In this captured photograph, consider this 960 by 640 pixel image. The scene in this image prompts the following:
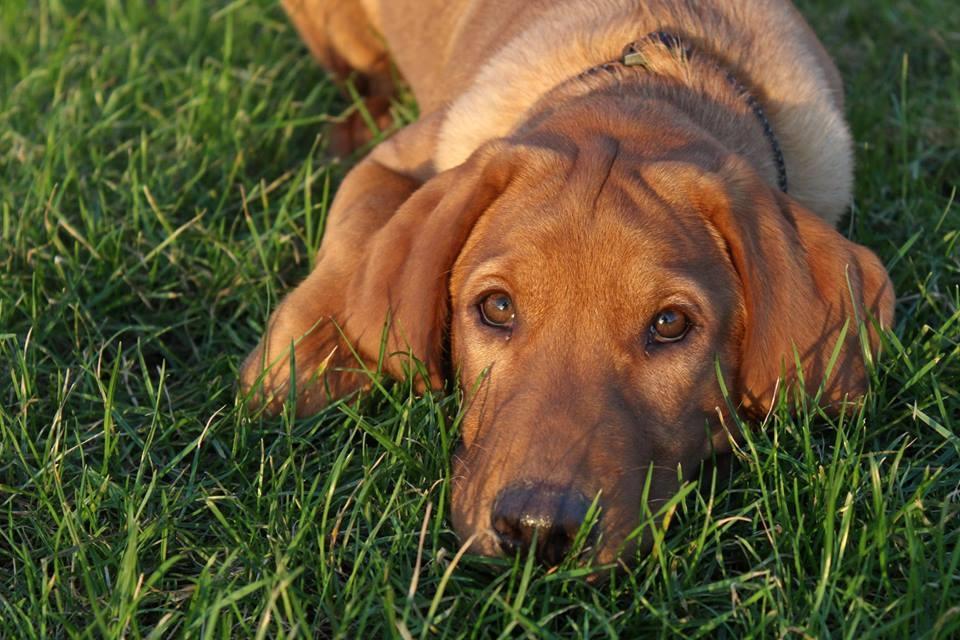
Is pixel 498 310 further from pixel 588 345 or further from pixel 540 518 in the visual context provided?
Answer: pixel 540 518

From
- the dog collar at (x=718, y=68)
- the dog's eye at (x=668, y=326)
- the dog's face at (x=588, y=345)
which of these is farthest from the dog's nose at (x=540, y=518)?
the dog collar at (x=718, y=68)

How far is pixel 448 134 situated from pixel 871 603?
85.7 inches

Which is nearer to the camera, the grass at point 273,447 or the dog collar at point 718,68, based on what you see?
the grass at point 273,447

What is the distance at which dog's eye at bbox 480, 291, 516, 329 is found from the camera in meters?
3.47

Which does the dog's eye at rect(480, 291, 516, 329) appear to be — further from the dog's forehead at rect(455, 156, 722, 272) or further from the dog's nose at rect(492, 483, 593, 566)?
the dog's nose at rect(492, 483, 593, 566)

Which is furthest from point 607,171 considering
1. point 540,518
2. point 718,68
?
point 540,518

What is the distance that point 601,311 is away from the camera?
3322 millimetres

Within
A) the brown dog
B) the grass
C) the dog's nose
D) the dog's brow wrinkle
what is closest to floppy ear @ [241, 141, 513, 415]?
the brown dog

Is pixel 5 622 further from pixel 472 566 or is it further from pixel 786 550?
pixel 786 550

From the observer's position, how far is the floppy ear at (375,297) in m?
3.63

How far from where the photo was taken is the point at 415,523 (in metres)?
3.37

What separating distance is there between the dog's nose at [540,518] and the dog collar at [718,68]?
156cm

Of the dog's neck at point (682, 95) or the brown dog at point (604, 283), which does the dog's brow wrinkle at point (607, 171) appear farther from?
the dog's neck at point (682, 95)

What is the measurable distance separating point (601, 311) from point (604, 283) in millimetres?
71
